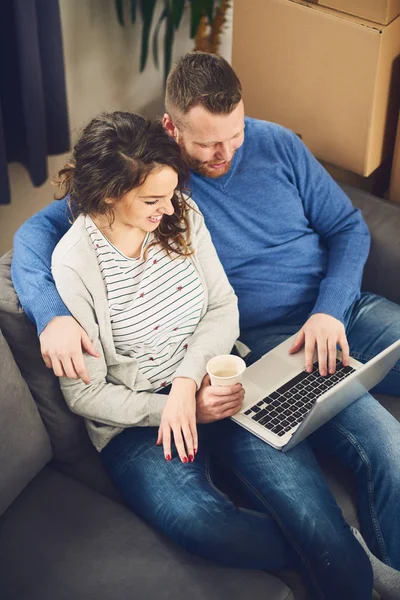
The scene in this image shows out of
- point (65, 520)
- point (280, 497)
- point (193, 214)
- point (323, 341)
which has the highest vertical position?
point (193, 214)

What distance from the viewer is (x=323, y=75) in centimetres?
209

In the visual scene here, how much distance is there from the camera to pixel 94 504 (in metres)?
1.60

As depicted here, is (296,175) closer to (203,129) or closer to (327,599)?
(203,129)

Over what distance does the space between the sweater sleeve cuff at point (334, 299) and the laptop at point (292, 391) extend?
11 cm

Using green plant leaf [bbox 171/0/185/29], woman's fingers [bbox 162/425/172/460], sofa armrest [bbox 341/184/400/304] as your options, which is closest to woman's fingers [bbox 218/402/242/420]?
woman's fingers [bbox 162/425/172/460]

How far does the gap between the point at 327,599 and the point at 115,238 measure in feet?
2.65

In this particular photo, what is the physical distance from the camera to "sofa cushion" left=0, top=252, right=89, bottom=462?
5.22 ft

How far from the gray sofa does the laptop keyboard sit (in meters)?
0.15

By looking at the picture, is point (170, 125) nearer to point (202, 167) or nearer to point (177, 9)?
point (202, 167)

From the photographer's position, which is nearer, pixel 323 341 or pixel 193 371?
pixel 193 371

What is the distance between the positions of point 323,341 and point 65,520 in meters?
0.66

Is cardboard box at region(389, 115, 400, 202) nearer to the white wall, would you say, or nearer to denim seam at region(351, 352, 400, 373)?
denim seam at region(351, 352, 400, 373)

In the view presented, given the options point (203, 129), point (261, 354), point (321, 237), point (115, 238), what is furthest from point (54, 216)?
point (321, 237)

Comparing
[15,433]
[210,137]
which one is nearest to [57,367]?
[15,433]
